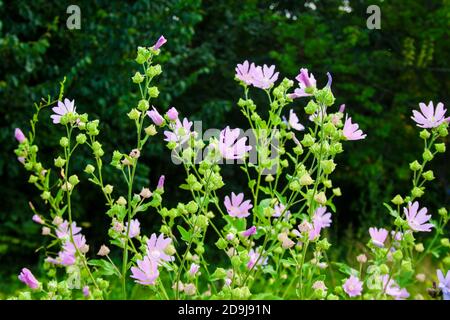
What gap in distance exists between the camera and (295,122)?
144 cm

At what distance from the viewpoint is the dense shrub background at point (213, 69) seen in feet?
13.4

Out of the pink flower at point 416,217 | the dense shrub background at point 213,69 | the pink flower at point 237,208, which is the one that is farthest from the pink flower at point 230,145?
the dense shrub background at point 213,69

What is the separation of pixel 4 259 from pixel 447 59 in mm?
3756

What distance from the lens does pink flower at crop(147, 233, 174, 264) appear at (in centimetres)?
100

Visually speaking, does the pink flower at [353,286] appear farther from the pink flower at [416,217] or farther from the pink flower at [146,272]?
the pink flower at [146,272]

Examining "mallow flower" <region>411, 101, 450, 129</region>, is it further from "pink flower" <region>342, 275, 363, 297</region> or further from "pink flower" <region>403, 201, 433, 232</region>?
"pink flower" <region>342, 275, 363, 297</region>

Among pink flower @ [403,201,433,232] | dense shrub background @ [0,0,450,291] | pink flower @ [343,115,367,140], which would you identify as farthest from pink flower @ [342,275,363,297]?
dense shrub background @ [0,0,450,291]

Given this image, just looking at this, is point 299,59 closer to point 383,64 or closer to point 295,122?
point 383,64

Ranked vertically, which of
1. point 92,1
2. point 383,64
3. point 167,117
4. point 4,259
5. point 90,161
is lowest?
point 4,259

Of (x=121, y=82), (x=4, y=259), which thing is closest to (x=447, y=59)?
(x=121, y=82)

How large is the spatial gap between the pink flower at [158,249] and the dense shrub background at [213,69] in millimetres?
2943

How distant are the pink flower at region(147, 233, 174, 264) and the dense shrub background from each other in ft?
9.65

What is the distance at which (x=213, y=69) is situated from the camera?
17.1 feet
